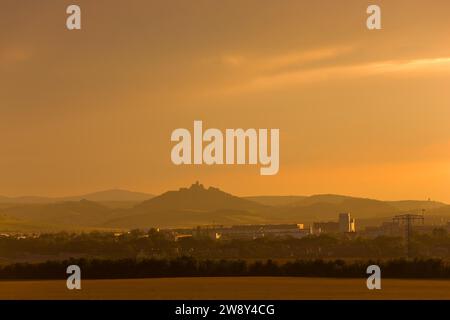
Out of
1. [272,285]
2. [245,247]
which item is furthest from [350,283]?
[245,247]

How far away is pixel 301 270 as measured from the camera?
7319 centimetres

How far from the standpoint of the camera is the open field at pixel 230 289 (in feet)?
172

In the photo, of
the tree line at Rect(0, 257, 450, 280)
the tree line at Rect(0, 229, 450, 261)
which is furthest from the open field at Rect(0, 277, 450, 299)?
the tree line at Rect(0, 229, 450, 261)

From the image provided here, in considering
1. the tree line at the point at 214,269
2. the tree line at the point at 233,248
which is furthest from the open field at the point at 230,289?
the tree line at the point at 233,248

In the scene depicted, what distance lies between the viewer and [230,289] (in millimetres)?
57094

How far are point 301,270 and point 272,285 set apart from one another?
12.0m

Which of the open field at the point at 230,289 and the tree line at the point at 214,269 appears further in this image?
the tree line at the point at 214,269

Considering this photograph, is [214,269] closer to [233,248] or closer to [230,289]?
[230,289]

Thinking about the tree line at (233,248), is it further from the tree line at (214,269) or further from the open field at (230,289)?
the open field at (230,289)

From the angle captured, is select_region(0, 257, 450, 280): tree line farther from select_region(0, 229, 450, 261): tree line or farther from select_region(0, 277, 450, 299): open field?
select_region(0, 229, 450, 261): tree line

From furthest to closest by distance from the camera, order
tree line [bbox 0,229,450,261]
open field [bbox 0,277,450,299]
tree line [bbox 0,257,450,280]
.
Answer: tree line [bbox 0,229,450,261], tree line [bbox 0,257,450,280], open field [bbox 0,277,450,299]

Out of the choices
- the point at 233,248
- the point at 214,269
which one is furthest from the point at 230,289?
the point at 233,248

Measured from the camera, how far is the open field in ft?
172
